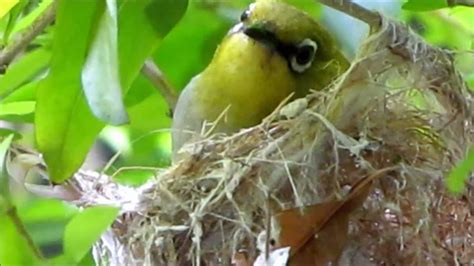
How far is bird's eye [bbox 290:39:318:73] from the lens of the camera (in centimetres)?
108

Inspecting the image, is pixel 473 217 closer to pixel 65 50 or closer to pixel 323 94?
pixel 323 94

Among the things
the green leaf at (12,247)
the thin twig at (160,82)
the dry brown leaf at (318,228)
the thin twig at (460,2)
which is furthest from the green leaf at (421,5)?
the green leaf at (12,247)

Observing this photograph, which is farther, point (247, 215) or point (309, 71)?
point (309, 71)

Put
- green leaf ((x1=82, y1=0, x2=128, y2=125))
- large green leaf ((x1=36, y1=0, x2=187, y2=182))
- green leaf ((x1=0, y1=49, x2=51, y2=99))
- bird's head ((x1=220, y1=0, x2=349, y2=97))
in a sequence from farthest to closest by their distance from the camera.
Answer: bird's head ((x1=220, y1=0, x2=349, y2=97))
green leaf ((x1=0, y1=49, x2=51, y2=99))
large green leaf ((x1=36, y1=0, x2=187, y2=182))
green leaf ((x1=82, y1=0, x2=128, y2=125))

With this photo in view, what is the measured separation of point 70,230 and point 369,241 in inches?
10.5

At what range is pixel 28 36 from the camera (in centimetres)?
89

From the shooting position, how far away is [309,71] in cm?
110

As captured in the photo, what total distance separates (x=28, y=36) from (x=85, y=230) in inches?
8.5

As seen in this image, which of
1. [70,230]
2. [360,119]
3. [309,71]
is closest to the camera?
[70,230]

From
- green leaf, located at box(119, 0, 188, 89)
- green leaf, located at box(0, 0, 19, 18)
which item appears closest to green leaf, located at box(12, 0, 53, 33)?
green leaf, located at box(0, 0, 19, 18)

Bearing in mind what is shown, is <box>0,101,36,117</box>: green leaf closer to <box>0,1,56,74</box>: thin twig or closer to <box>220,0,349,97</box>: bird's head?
<box>0,1,56,74</box>: thin twig

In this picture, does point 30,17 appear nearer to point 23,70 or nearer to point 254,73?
point 23,70

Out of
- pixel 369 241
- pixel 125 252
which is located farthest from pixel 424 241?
pixel 125 252

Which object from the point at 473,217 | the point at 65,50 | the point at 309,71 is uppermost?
the point at 65,50
